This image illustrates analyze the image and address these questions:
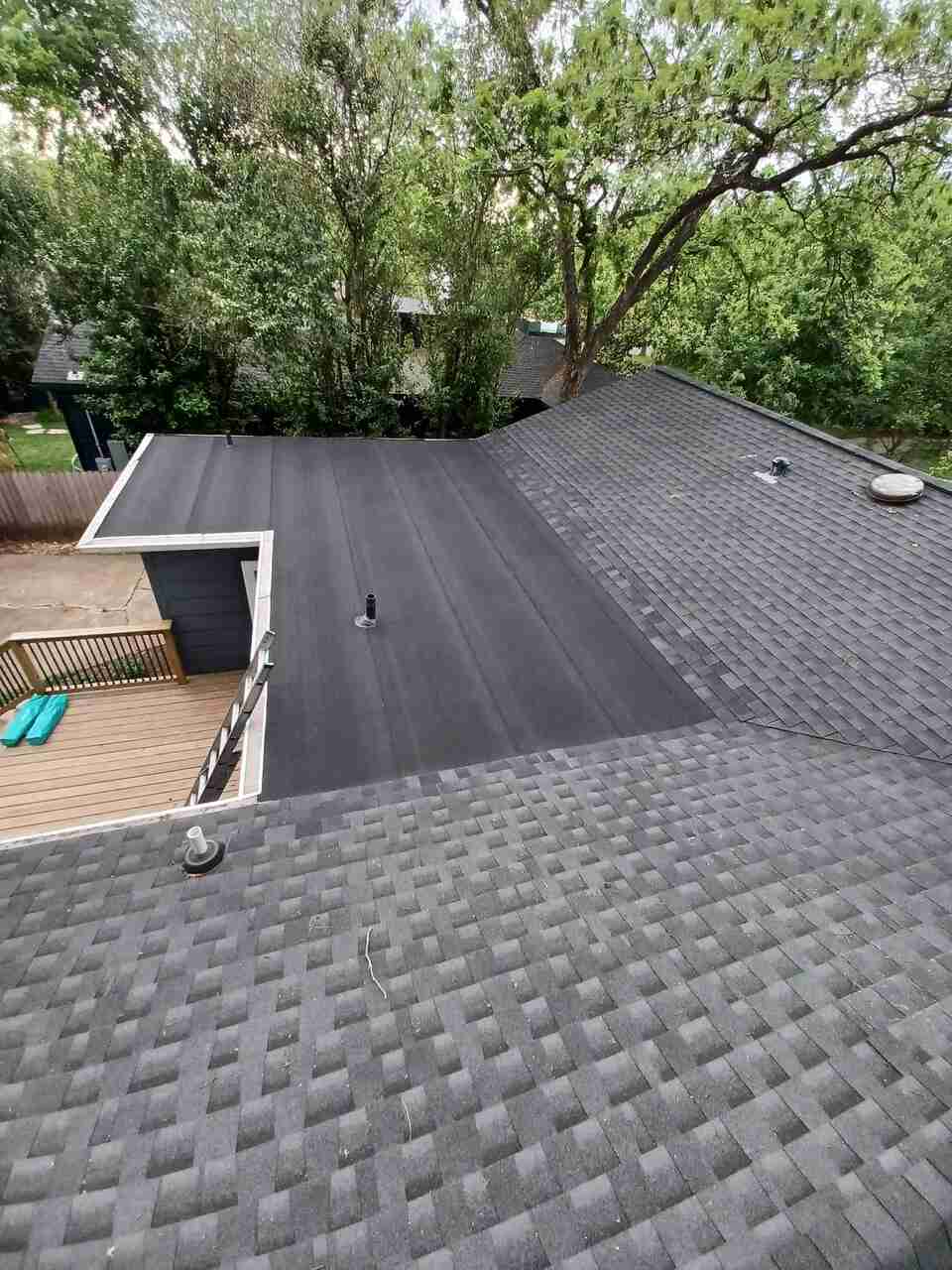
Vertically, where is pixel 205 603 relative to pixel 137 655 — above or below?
above

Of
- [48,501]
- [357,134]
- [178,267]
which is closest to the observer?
[357,134]

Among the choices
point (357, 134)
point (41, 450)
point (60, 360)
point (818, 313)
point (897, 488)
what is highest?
point (357, 134)

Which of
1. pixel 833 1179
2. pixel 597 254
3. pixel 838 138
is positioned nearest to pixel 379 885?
pixel 833 1179

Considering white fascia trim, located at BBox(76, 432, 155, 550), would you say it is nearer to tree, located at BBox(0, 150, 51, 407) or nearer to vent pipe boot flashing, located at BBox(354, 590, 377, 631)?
vent pipe boot flashing, located at BBox(354, 590, 377, 631)

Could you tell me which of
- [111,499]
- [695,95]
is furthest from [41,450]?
[695,95]

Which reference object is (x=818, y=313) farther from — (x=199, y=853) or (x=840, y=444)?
(x=199, y=853)

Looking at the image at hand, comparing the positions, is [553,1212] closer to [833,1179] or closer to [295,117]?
[833,1179]

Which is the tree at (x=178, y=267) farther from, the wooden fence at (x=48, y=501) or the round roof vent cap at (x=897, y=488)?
the round roof vent cap at (x=897, y=488)
